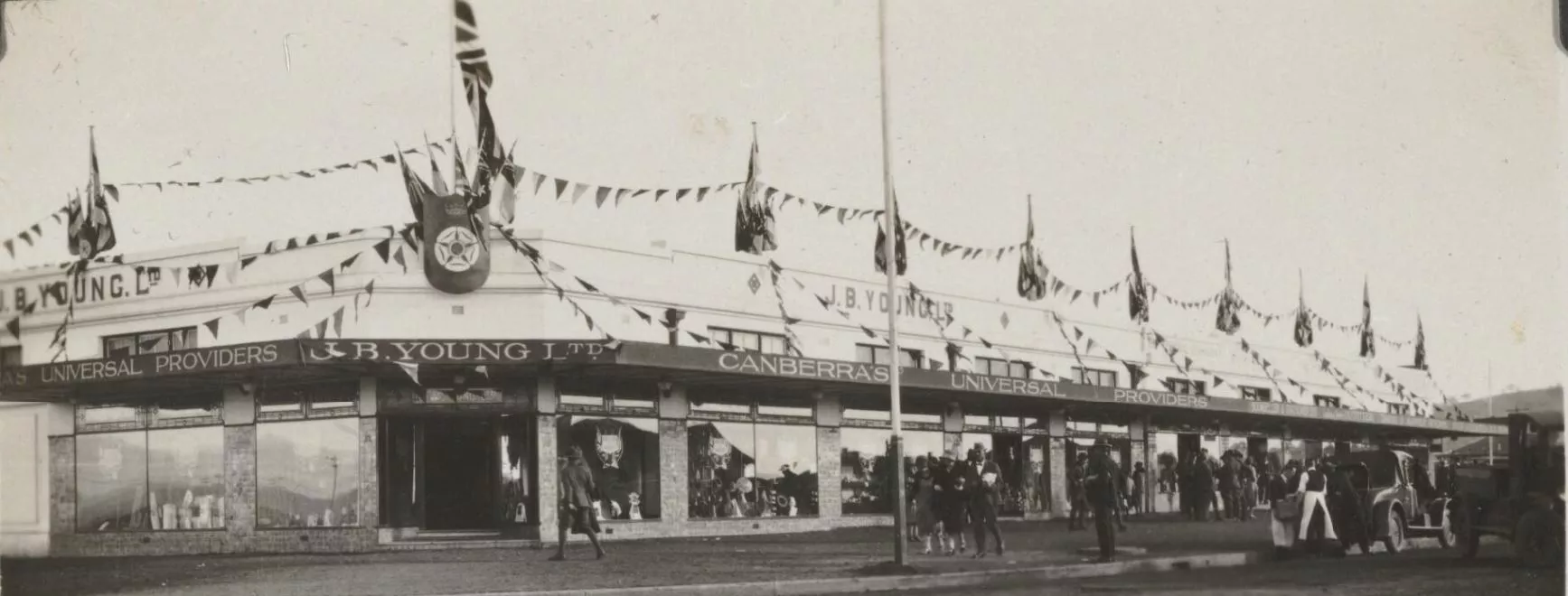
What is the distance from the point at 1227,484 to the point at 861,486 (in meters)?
A: 8.74

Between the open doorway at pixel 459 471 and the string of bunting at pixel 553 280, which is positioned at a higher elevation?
the string of bunting at pixel 553 280

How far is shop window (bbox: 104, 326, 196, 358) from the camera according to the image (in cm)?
2911

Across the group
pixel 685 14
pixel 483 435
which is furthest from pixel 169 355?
pixel 685 14

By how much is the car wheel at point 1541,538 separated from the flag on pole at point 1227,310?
16.3 metres

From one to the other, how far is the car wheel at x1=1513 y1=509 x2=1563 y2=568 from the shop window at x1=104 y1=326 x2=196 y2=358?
22.2 m

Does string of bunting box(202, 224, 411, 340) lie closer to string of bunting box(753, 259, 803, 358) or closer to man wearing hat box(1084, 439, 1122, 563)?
string of bunting box(753, 259, 803, 358)

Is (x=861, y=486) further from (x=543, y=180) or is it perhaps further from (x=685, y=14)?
(x=685, y=14)

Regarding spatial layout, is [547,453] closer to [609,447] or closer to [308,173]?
[609,447]

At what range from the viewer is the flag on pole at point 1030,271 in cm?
3481

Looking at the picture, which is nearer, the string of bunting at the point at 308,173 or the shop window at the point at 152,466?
the string of bunting at the point at 308,173

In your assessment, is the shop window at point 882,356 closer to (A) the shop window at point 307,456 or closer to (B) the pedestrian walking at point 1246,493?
(B) the pedestrian walking at point 1246,493

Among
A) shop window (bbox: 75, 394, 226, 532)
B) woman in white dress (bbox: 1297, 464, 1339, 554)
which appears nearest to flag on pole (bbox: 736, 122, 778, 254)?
shop window (bbox: 75, 394, 226, 532)

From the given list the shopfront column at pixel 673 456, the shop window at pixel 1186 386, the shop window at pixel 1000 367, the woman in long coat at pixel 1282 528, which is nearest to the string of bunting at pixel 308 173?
the shopfront column at pixel 673 456

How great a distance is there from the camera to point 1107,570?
838 inches
